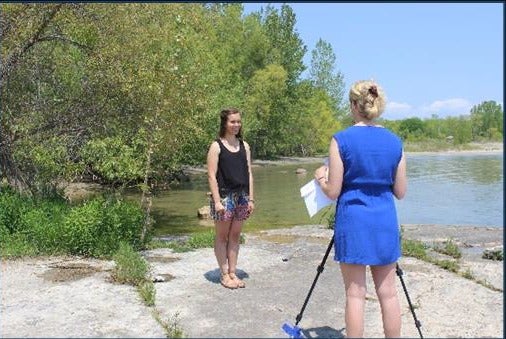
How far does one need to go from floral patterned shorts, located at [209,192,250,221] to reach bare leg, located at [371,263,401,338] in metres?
2.20

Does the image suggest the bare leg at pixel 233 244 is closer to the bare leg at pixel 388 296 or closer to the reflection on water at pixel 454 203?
the bare leg at pixel 388 296

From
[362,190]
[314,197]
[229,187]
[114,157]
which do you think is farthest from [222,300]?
[114,157]

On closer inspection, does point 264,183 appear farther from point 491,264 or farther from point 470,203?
point 491,264

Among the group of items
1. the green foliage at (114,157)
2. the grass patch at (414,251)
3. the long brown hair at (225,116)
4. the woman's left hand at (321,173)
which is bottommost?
the grass patch at (414,251)

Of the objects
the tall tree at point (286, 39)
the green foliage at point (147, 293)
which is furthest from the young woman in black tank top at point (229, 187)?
the tall tree at point (286, 39)

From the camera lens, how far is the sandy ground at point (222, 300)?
4906 mm

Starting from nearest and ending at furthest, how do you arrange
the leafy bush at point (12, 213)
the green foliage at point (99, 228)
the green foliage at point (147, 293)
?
the green foliage at point (147, 293)
the green foliage at point (99, 228)
the leafy bush at point (12, 213)

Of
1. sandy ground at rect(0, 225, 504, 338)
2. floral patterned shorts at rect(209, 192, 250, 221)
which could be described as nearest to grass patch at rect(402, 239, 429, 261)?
sandy ground at rect(0, 225, 504, 338)

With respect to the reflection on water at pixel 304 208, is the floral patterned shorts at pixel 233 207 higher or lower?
higher

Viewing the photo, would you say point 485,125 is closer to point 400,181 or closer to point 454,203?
point 454,203

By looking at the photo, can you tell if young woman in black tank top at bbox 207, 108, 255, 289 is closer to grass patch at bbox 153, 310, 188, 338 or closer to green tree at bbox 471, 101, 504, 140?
grass patch at bbox 153, 310, 188, 338

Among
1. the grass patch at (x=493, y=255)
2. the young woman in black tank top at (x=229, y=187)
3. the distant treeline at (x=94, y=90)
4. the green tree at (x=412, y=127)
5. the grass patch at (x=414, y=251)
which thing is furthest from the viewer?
the green tree at (x=412, y=127)

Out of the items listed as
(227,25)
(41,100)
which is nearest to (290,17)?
(227,25)

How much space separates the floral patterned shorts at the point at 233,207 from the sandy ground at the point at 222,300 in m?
0.82
